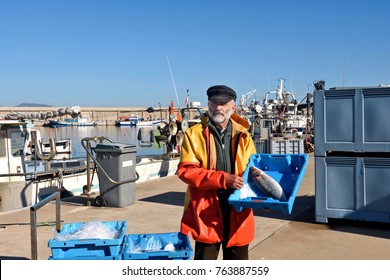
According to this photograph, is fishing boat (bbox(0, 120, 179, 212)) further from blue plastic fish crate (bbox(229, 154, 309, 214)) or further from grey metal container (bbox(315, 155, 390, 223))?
blue plastic fish crate (bbox(229, 154, 309, 214))

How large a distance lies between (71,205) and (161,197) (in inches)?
72.0

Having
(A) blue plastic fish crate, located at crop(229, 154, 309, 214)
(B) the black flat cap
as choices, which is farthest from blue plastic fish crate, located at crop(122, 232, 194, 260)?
(B) the black flat cap

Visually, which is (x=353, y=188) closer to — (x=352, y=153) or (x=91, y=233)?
(x=352, y=153)

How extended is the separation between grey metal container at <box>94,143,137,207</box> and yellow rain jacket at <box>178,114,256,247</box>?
17.6ft

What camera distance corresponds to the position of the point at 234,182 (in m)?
3.43

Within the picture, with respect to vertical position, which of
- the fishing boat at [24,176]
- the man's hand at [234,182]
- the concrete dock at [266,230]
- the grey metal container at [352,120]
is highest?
the grey metal container at [352,120]

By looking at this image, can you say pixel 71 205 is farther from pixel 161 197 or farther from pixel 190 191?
pixel 190 191

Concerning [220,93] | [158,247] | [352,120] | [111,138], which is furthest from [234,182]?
[111,138]

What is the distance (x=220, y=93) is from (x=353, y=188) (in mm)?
4081

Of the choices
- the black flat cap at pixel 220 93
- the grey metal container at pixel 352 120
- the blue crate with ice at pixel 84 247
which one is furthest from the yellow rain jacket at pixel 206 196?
the grey metal container at pixel 352 120

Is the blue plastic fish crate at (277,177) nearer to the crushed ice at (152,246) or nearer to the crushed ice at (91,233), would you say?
the crushed ice at (152,246)

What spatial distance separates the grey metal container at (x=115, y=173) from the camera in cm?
891

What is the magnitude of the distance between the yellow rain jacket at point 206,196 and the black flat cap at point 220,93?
0.74ft
